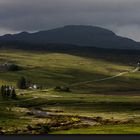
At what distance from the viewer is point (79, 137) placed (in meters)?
170

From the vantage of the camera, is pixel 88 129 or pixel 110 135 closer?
pixel 110 135

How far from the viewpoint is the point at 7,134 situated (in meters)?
184

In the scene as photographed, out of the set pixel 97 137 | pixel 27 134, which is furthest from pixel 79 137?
pixel 27 134

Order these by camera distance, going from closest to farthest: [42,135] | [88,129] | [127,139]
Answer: [127,139] → [42,135] → [88,129]

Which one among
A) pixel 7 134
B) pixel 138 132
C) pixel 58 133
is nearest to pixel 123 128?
pixel 138 132

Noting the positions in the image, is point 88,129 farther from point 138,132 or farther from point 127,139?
point 127,139

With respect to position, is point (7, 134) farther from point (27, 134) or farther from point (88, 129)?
point (88, 129)

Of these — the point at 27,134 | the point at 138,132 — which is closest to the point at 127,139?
the point at 138,132

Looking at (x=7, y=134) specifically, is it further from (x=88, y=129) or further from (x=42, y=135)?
(x=88, y=129)

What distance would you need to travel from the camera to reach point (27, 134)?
18400 centimetres

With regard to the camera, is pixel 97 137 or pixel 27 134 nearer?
pixel 97 137

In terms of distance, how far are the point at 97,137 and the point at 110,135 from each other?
9.19 m

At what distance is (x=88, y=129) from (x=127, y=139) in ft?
108

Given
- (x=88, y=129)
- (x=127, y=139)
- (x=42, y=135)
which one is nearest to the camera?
(x=127, y=139)
